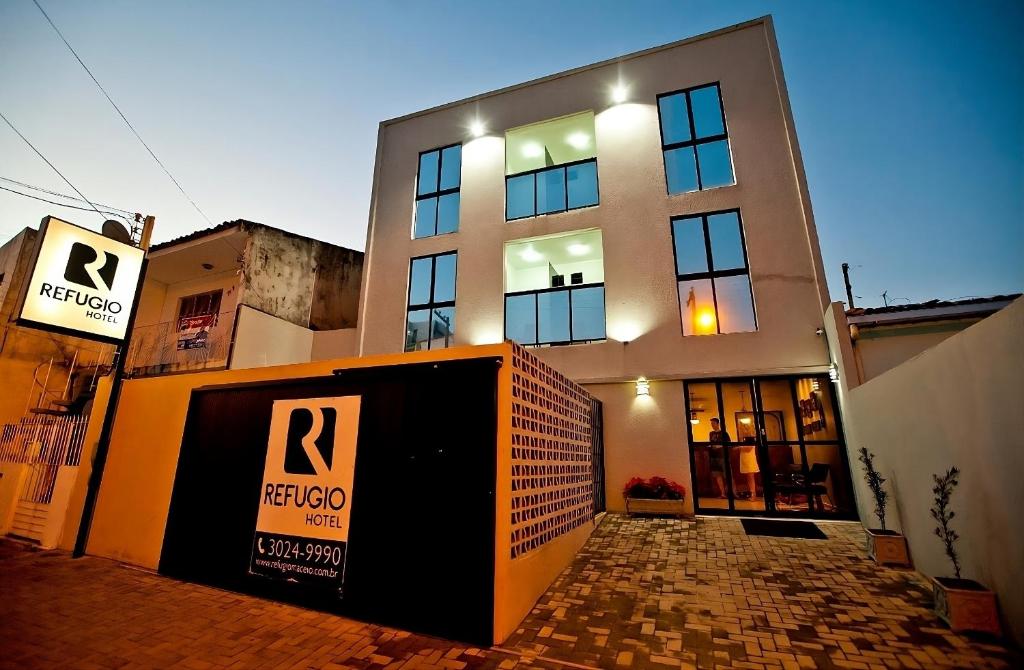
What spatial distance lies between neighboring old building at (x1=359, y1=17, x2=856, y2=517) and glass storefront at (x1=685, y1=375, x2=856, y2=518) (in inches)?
1.3

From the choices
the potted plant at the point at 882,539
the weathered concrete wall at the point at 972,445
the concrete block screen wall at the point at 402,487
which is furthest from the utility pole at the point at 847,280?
the concrete block screen wall at the point at 402,487

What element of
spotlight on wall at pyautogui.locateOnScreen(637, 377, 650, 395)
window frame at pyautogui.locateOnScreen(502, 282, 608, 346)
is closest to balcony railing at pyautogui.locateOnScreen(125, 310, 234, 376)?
window frame at pyautogui.locateOnScreen(502, 282, 608, 346)

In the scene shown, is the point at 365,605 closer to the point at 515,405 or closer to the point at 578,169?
the point at 515,405

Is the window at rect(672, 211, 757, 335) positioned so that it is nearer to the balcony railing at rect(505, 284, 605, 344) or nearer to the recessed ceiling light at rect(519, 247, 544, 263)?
the balcony railing at rect(505, 284, 605, 344)

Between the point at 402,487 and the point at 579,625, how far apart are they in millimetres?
1963

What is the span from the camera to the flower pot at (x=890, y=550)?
4664mm

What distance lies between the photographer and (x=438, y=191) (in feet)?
39.5

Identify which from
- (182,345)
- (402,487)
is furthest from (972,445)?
(182,345)

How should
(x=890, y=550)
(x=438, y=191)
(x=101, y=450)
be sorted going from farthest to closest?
(x=438, y=191)
(x=101, y=450)
(x=890, y=550)

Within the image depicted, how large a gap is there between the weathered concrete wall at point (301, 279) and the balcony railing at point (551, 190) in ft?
22.9

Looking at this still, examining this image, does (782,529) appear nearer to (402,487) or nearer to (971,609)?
(971,609)

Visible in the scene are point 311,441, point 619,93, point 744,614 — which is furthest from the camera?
point 619,93

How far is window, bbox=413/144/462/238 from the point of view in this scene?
1168cm

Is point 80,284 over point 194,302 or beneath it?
beneath
